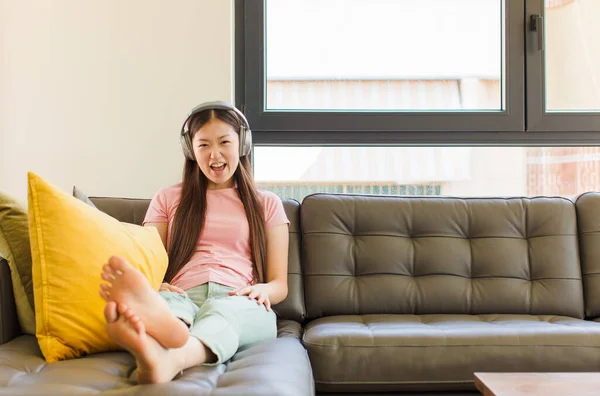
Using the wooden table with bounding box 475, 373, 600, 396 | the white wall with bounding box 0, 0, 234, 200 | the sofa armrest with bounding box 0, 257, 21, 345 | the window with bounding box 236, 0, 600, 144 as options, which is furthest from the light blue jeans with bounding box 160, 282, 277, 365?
the window with bounding box 236, 0, 600, 144

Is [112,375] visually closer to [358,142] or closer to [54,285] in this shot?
[54,285]

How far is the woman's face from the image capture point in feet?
6.55

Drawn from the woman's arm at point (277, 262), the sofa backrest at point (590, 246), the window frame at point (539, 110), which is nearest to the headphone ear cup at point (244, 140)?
the woman's arm at point (277, 262)

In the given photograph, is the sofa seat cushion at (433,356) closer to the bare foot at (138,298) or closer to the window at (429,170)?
the bare foot at (138,298)

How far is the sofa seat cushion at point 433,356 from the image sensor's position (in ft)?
5.66

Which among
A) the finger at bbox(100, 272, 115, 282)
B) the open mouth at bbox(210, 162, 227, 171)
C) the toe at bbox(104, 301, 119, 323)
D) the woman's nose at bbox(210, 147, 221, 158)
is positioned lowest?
the toe at bbox(104, 301, 119, 323)

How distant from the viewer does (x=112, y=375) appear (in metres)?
1.32

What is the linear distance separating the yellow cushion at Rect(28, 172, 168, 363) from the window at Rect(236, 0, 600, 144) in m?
1.29

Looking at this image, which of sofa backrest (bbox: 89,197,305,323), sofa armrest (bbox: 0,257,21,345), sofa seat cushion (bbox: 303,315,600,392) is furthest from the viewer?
sofa backrest (bbox: 89,197,305,323)

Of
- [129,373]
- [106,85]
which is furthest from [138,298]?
[106,85]

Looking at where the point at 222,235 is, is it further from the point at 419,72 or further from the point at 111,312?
the point at 419,72

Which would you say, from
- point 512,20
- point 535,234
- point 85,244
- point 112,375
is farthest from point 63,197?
point 512,20

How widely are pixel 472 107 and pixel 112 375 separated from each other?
208 cm

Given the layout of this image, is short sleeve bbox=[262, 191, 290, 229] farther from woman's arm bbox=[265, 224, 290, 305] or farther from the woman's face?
the woman's face
